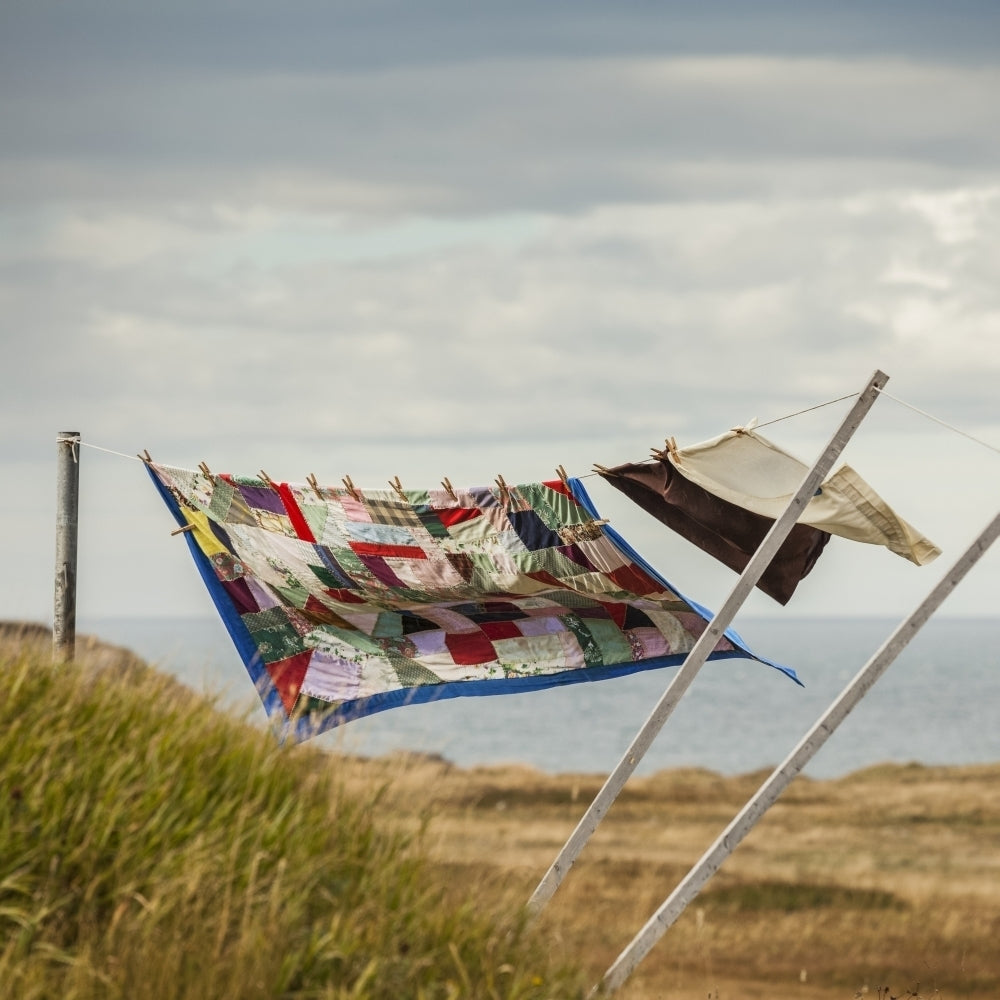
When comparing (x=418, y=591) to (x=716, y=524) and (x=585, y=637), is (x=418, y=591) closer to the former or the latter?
(x=585, y=637)

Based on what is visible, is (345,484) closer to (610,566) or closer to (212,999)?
(610,566)

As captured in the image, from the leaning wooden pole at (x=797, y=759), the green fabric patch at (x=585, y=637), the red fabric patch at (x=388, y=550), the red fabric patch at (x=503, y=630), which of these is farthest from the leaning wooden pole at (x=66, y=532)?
the leaning wooden pole at (x=797, y=759)

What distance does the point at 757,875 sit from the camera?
475 inches

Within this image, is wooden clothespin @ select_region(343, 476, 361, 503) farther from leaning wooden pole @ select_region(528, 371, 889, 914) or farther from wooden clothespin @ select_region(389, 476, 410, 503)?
leaning wooden pole @ select_region(528, 371, 889, 914)

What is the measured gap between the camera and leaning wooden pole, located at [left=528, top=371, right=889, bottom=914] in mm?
3785

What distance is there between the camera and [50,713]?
9.95 feet

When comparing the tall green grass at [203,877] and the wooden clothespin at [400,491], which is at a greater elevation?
the wooden clothespin at [400,491]

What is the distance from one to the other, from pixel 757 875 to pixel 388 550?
8.77 meters

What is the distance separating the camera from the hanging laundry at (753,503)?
4.00 meters

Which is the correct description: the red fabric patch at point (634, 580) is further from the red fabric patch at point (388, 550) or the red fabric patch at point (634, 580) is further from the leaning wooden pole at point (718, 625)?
the red fabric patch at point (388, 550)

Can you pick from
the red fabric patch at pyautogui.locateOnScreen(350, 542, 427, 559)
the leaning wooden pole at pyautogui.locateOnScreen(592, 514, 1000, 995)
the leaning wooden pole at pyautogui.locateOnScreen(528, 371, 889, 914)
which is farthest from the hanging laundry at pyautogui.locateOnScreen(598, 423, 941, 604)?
the red fabric patch at pyautogui.locateOnScreen(350, 542, 427, 559)

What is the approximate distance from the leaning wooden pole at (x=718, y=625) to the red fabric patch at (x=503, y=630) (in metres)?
0.93

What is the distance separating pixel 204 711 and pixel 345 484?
1.40 meters

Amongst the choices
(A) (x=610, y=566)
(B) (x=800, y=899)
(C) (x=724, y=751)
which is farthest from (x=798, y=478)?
(C) (x=724, y=751)
